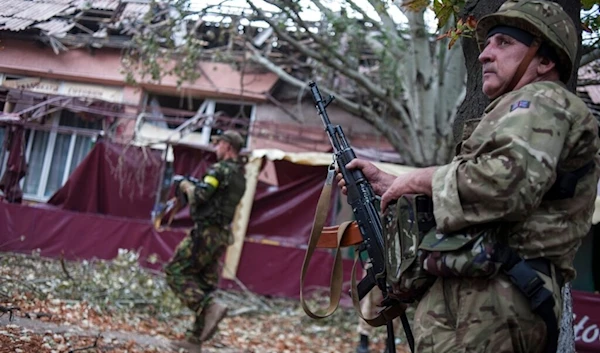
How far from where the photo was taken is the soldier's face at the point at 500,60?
2219 mm

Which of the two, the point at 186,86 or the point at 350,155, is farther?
the point at 186,86

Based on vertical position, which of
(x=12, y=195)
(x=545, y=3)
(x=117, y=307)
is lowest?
(x=117, y=307)

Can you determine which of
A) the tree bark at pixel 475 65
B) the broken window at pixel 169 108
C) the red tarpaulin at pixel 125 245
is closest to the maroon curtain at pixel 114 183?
the red tarpaulin at pixel 125 245

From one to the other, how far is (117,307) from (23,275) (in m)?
2.33

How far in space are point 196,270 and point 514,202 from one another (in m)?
4.31

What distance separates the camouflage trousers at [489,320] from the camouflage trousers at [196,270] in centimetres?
390

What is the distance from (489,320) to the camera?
2.03 meters

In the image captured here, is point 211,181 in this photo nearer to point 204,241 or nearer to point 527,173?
point 204,241

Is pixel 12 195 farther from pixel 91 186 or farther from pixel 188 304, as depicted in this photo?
pixel 91 186

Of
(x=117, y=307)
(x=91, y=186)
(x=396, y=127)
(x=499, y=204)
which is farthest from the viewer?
(x=396, y=127)

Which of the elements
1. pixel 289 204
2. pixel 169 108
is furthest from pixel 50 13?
pixel 289 204

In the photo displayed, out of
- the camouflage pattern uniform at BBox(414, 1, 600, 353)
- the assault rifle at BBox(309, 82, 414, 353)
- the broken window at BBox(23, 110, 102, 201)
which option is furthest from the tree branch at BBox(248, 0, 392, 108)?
the camouflage pattern uniform at BBox(414, 1, 600, 353)

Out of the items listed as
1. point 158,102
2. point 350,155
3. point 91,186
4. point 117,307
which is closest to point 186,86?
point 158,102

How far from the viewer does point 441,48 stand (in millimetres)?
9609
